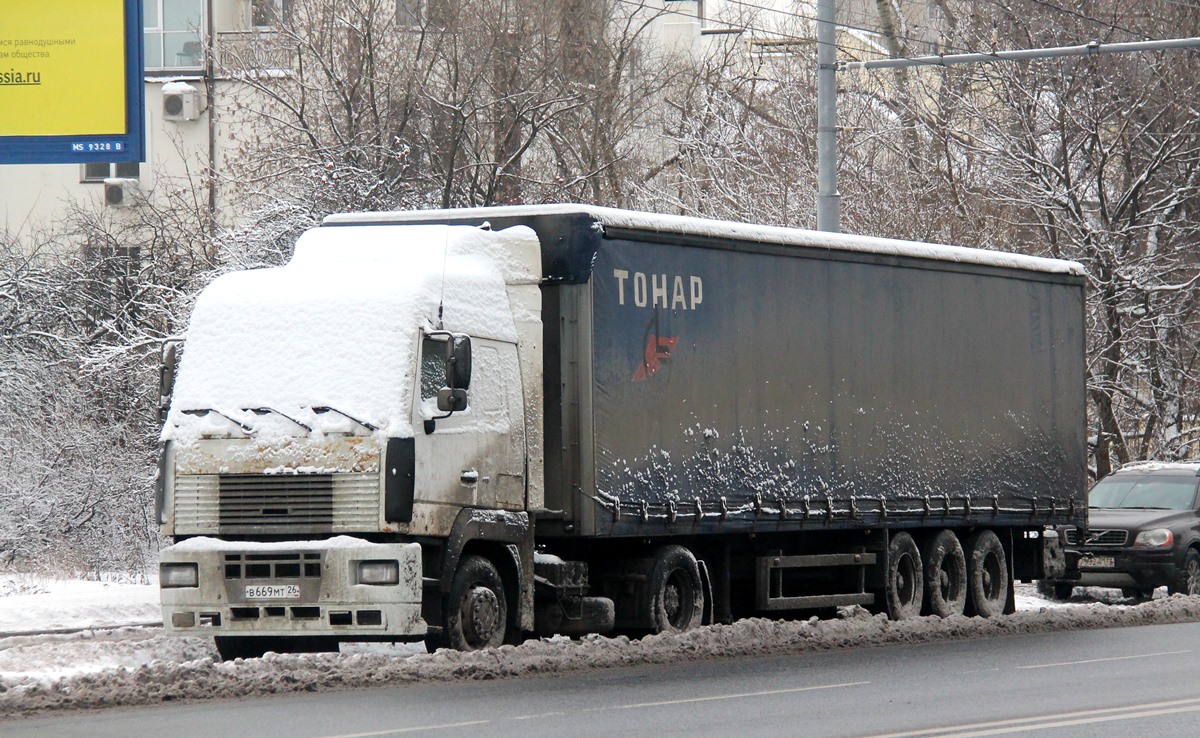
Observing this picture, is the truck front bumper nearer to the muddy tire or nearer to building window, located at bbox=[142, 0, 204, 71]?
the muddy tire

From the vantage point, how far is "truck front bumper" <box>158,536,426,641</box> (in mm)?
13438

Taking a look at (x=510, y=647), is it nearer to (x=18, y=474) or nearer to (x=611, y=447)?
(x=611, y=447)

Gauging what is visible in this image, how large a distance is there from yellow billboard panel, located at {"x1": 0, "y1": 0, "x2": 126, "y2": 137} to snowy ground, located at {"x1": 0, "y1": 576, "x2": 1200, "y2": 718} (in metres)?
4.90

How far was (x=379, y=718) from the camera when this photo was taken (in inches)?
424

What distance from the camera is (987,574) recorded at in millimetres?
20234

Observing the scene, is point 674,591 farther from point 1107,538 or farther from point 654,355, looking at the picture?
point 1107,538

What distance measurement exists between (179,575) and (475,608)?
2106mm

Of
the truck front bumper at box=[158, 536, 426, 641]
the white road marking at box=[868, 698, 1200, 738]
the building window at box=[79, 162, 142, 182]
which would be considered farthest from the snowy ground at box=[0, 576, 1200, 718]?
the building window at box=[79, 162, 142, 182]

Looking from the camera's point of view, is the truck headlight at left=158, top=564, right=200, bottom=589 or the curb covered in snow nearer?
the curb covered in snow

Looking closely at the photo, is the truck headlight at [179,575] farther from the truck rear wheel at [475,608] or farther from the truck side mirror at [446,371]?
the truck side mirror at [446,371]

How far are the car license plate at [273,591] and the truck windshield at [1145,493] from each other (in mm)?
13899

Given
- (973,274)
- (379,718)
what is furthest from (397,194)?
(379,718)

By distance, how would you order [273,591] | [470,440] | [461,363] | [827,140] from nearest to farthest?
[273,591] → [461,363] → [470,440] → [827,140]

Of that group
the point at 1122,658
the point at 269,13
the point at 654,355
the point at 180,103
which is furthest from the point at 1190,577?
the point at 180,103
